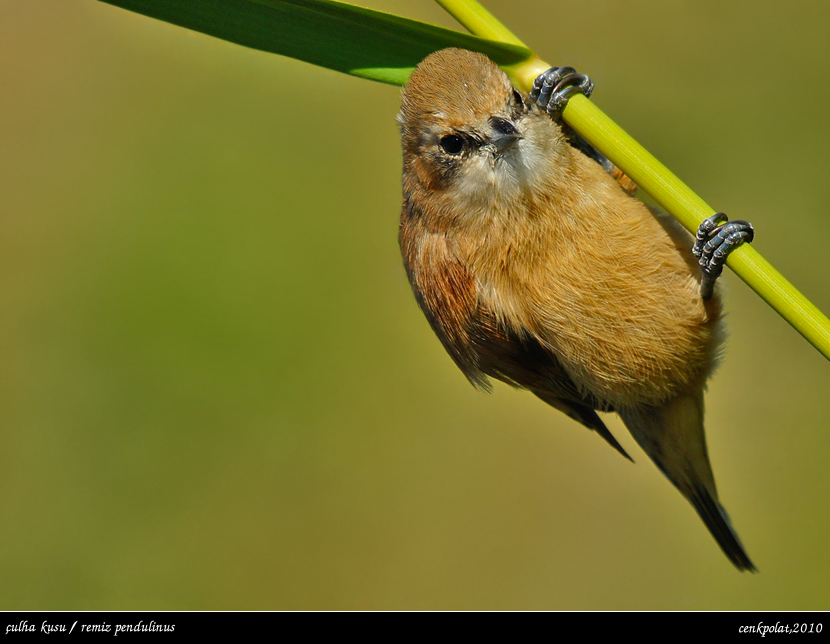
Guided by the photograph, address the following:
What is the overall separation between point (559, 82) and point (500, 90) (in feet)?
0.58

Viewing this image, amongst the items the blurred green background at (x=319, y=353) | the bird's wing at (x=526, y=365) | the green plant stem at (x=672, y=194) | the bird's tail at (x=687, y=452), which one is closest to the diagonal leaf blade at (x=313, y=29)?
the green plant stem at (x=672, y=194)

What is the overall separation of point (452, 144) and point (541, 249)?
1.43 feet

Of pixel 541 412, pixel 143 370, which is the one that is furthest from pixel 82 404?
pixel 541 412

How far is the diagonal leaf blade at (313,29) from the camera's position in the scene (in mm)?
1784

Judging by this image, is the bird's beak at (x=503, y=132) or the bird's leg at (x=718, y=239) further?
the bird's beak at (x=503, y=132)

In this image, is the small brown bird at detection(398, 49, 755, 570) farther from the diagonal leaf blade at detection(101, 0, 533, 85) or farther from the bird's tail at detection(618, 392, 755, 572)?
the diagonal leaf blade at detection(101, 0, 533, 85)

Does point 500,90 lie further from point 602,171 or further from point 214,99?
point 214,99

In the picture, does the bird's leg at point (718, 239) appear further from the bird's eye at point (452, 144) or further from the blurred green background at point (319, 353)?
the blurred green background at point (319, 353)

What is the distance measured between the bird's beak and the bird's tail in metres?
1.21

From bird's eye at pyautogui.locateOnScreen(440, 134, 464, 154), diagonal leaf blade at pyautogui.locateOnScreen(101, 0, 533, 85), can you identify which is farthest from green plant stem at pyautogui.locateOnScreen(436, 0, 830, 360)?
bird's eye at pyautogui.locateOnScreen(440, 134, 464, 154)

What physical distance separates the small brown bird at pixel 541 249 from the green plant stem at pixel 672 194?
0.99 feet

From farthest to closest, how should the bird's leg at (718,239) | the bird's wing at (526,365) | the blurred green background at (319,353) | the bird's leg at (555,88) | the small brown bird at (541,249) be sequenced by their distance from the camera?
1. the blurred green background at (319,353)
2. the bird's wing at (526,365)
3. the small brown bird at (541,249)
4. the bird's leg at (555,88)
5. the bird's leg at (718,239)

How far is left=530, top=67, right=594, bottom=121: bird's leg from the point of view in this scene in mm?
2215

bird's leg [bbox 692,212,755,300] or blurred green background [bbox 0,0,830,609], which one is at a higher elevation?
bird's leg [bbox 692,212,755,300]
